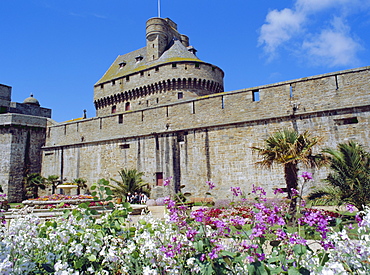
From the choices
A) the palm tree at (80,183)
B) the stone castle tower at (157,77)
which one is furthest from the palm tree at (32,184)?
the stone castle tower at (157,77)

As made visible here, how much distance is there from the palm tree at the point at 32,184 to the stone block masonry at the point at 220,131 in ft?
6.40

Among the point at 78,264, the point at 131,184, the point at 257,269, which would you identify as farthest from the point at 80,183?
the point at 257,269

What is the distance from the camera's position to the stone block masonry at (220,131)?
1355 centimetres

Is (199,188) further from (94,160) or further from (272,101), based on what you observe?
(94,160)

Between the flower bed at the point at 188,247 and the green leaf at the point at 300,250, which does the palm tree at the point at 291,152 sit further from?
the green leaf at the point at 300,250

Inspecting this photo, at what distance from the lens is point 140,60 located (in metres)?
→ 32.9

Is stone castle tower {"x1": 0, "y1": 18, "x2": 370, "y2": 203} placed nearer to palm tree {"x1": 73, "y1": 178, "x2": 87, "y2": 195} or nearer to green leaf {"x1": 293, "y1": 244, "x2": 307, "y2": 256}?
palm tree {"x1": 73, "y1": 178, "x2": 87, "y2": 195}

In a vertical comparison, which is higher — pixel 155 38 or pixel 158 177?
pixel 155 38

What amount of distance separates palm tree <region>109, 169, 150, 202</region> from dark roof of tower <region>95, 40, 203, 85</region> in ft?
46.4

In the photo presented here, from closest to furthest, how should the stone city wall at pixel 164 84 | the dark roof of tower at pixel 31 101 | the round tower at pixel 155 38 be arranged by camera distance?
1. the stone city wall at pixel 164 84
2. the round tower at pixel 155 38
3. the dark roof of tower at pixel 31 101

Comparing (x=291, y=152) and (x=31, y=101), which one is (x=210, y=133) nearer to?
(x=291, y=152)

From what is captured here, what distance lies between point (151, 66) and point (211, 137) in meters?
15.1

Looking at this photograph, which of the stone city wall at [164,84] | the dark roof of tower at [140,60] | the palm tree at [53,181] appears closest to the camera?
the palm tree at [53,181]

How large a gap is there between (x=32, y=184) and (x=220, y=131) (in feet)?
50.1
